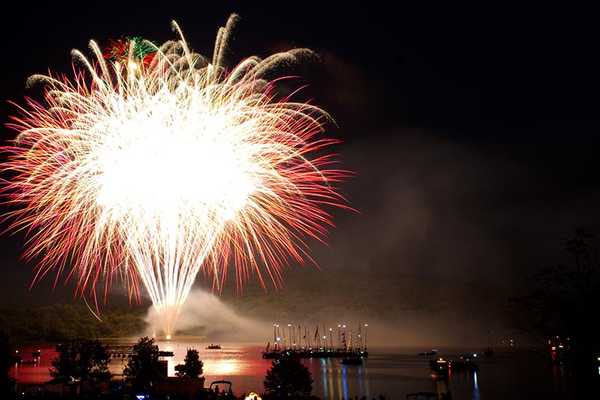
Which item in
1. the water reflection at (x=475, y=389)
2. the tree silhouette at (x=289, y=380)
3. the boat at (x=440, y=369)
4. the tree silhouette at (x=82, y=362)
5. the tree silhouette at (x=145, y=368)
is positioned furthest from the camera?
the boat at (x=440, y=369)

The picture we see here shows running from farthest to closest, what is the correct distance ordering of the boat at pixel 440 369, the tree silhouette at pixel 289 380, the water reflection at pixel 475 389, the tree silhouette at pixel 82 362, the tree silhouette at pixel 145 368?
the boat at pixel 440 369
the water reflection at pixel 475 389
the tree silhouette at pixel 82 362
the tree silhouette at pixel 145 368
the tree silhouette at pixel 289 380

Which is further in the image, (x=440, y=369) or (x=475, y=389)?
(x=440, y=369)

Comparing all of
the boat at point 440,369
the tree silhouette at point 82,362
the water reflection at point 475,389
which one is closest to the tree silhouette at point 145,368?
the tree silhouette at point 82,362

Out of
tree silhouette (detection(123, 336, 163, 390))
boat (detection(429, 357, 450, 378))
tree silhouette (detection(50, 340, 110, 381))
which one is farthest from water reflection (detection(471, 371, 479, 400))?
tree silhouette (detection(50, 340, 110, 381))

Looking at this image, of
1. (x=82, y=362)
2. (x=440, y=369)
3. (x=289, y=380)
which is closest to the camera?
(x=289, y=380)

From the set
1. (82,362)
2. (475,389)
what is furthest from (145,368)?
(475,389)

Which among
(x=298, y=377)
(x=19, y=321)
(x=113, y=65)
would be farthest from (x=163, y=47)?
(x=19, y=321)

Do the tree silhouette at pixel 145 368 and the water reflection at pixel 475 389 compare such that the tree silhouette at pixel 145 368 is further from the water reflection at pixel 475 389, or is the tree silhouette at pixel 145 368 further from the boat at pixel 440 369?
the boat at pixel 440 369

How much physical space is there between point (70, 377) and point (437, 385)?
197 ft

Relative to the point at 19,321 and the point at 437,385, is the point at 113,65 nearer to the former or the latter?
the point at 437,385

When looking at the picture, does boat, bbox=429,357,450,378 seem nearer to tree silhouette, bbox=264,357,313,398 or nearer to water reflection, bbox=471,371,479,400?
water reflection, bbox=471,371,479,400

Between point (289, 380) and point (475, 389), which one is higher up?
point (289, 380)

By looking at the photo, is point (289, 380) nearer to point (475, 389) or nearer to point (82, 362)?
point (82, 362)

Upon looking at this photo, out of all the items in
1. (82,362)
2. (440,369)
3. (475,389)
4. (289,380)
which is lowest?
(475,389)
